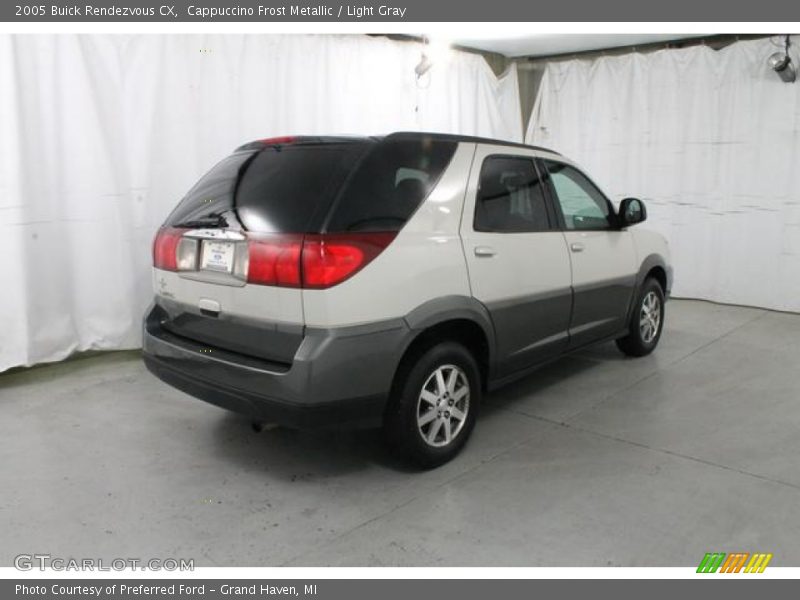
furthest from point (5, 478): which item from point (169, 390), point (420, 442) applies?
point (420, 442)

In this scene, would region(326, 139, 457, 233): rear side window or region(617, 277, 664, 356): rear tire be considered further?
region(617, 277, 664, 356): rear tire

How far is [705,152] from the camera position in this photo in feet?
22.4

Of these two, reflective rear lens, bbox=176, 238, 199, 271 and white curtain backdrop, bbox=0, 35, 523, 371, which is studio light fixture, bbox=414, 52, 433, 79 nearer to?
white curtain backdrop, bbox=0, 35, 523, 371

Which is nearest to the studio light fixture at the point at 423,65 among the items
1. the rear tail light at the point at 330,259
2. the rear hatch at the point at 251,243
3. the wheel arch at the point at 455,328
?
the rear hatch at the point at 251,243

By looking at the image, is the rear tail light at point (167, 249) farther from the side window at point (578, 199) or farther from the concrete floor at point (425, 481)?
the side window at point (578, 199)

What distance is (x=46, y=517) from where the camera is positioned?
2.71 metres

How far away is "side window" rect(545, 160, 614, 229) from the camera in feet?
13.0

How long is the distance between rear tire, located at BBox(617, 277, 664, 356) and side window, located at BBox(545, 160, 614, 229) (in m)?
0.80

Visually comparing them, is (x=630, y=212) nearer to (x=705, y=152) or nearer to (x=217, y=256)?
(x=217, y=256)

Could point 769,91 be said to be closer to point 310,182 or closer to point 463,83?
point 463,83

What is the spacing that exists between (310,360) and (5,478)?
1803 millimetres

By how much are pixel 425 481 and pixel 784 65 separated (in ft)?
18.5

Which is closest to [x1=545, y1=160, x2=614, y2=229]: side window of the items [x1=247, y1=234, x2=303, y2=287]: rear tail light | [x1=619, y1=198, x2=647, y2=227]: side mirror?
[x1=619, y1=198, x2=647, y2=227]: side mirror

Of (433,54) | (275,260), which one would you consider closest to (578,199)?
(275,260)
